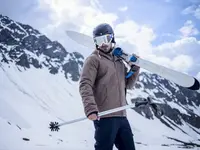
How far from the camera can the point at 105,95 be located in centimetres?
412

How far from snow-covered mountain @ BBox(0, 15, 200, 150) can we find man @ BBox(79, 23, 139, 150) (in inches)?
1400

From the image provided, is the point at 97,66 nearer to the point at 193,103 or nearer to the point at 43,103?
the point at 43,103

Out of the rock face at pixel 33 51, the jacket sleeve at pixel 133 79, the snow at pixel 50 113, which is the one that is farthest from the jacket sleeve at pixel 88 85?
the rock face at pixel 33 51

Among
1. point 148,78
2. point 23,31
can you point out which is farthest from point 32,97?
point 148,78

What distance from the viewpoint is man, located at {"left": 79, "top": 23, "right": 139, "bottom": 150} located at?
13.0 ft

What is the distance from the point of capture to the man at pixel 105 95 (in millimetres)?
3949

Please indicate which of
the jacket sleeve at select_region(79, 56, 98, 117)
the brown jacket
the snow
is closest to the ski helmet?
the brown jacket

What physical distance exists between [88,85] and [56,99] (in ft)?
338

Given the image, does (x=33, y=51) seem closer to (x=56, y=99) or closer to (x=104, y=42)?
(x=56, y=99)

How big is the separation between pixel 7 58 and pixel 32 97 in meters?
30.2

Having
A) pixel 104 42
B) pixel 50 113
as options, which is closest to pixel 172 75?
pixel 104 42

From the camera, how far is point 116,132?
402 cm

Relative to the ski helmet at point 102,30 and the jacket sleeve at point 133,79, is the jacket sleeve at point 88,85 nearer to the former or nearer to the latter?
the ski helmet at point 102,30

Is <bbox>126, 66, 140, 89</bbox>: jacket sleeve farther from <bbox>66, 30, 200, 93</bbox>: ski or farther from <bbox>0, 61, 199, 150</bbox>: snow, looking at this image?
<bbox>0, 61, 199, 150</bbox>: snow
